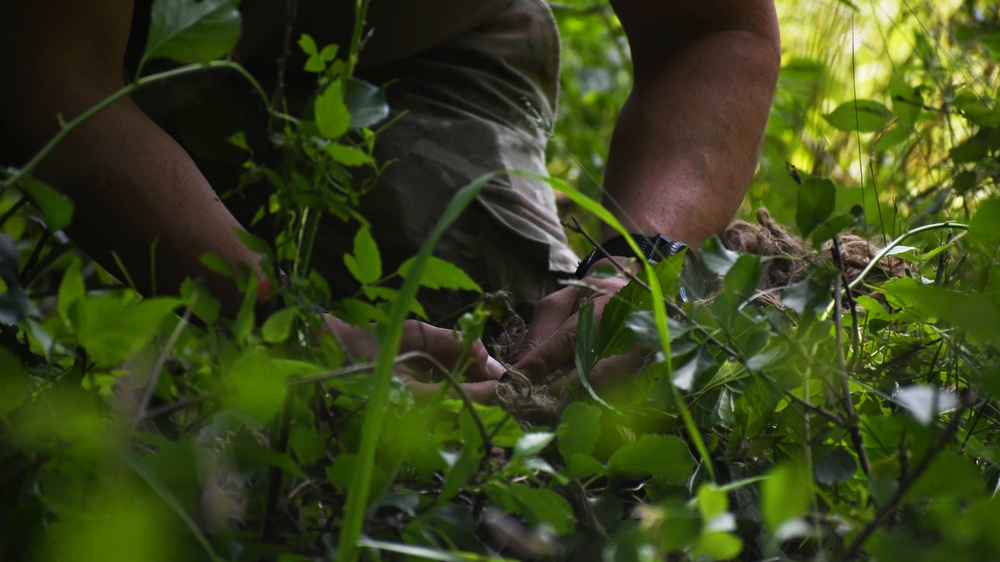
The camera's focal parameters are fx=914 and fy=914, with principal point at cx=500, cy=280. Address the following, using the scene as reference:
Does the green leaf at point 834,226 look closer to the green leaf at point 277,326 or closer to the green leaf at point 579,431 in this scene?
the green leaf at point 579,431

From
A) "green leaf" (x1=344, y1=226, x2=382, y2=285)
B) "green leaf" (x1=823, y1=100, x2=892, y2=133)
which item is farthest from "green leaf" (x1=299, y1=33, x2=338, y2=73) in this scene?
"green leaf" (x1=823, y1=100, x2=892, y2=133)

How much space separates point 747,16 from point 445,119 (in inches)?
20.1

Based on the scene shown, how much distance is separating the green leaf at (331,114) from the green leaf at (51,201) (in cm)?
15

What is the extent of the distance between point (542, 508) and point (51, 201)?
339mm

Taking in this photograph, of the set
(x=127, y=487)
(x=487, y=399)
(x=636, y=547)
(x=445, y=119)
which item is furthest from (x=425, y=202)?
(x=636, y=547)

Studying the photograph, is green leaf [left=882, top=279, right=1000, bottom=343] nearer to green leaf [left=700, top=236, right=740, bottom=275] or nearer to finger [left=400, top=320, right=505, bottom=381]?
green leaf [left=700, top=236, right=740, bottom=275]

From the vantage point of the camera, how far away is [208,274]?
93 centimetres

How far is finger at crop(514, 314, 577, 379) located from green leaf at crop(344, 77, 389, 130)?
408 mm

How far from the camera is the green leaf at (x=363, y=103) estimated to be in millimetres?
576

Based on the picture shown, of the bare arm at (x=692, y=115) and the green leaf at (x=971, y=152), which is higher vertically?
the green leaf at (x=971, y=152)

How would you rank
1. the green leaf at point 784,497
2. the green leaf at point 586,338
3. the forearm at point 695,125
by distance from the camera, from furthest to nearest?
the forearm at point 695,125
the green leaf at point 586,338
the green leaf at point 784,497

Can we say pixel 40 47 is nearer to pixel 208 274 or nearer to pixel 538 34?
pixel 208 274

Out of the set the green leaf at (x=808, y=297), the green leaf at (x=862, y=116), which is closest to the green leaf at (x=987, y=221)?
the green leaf at (x=808, y=297)

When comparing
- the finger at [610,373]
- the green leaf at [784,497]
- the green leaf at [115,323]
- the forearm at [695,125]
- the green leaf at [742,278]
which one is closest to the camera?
the green leaf at [784,497]
